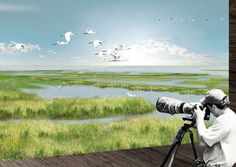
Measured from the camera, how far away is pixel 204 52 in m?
4.94

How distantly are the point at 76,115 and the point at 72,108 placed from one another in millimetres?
69

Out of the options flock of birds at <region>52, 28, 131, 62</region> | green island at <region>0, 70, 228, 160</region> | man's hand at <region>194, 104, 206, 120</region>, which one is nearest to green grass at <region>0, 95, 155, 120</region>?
green island at <region>0, 70, 228, 160</region>

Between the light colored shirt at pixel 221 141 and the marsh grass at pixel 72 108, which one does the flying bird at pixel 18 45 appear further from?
the light colored shirt at pixel 221 141

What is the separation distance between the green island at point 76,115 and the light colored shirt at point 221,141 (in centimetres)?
243

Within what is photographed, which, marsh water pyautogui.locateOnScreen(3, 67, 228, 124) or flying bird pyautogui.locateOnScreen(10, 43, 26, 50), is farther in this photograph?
marsh water pyautogui.locateOnScreen(3, 67, 228, 124)

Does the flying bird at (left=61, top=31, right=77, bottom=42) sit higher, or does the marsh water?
the flying bird at (left=61, top=31, right=77, bottom=42)

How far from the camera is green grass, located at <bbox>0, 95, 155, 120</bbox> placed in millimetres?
4352

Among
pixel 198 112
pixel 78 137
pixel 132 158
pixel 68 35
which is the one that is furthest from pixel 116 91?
pixel 198 112

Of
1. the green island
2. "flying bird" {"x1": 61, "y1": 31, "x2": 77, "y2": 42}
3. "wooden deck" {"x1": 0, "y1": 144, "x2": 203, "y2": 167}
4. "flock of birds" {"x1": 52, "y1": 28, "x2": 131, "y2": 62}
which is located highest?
"flying bird" {"x1": 61, "y1": 31, "x2": 77, "y2": 42}

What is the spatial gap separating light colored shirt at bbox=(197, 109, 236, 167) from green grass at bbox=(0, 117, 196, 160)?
2422 mm

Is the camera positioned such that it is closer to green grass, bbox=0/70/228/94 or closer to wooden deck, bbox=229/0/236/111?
wooden deck, bbox=229/0/236/111

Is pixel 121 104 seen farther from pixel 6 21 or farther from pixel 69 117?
pixel 6 21

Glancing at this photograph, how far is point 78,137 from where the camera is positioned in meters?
4.52

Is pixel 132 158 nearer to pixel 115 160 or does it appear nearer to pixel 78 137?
pixel 115 160
